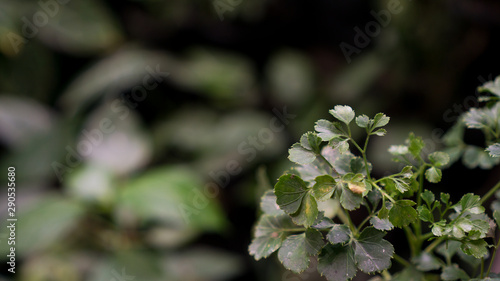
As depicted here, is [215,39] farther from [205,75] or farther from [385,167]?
[385,167]

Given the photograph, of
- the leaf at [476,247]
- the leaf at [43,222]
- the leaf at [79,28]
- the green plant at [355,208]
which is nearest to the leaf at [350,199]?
the green plant at [355,208]

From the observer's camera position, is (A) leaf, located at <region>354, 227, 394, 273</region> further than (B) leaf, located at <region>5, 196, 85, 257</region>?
No

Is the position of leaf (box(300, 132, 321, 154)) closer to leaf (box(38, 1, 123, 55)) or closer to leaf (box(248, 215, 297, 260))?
leaf (box(248, 215, 297, 260))

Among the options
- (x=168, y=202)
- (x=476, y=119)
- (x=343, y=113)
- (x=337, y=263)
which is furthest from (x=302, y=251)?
(x=168, y=202)

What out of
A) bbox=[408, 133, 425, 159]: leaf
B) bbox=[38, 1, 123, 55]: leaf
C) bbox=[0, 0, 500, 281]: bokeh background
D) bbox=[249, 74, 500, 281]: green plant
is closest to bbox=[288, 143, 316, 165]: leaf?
bbox=[249, 74, 500, 281]: green plant

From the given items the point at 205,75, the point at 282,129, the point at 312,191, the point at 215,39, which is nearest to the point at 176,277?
the point at 282,129
